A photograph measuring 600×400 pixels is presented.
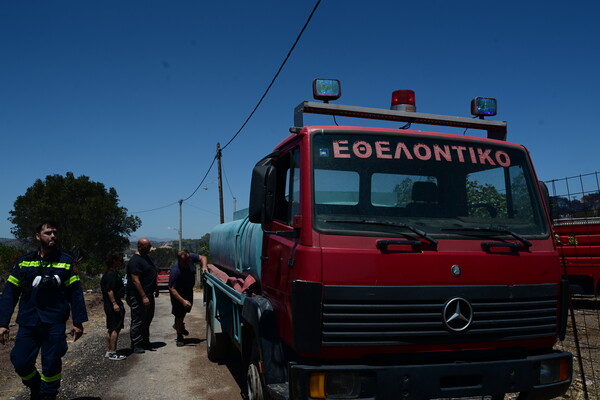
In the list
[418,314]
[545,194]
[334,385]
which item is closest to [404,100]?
[545,194]

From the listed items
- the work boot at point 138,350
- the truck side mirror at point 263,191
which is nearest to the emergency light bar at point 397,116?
the truck side mirror at point 263,191

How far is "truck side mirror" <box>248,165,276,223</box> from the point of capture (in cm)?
380

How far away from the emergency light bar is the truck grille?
157cm

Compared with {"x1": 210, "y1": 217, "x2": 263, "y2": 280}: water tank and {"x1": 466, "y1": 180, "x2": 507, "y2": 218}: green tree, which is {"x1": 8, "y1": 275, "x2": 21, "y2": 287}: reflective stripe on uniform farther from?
{"x1": 466, "y1": 180, "x2": 507, "y2": 218}: green tree

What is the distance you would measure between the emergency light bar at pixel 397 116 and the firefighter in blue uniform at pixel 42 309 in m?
2.78

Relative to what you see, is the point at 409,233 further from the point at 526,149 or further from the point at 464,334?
the point at 526,149

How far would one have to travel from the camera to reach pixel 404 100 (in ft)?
15.4

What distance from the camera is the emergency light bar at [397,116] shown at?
4.19 meters

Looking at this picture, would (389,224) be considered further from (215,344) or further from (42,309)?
(215,344)

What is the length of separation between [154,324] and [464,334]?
33.0ft

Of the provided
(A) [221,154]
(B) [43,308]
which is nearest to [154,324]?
(B) [43,308]

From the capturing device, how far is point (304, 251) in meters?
3.28

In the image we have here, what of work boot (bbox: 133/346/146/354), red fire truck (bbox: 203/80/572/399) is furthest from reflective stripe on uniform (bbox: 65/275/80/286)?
work boot (bbox: 133/346/146/354)

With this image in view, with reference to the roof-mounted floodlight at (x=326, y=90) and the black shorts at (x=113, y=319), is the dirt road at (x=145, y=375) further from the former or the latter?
the roof-mounted floodlight at (x=326, y=90)
